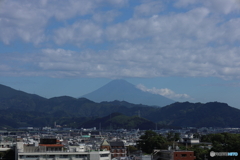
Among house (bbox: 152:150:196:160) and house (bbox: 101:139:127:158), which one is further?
house (bbox: 101:139:127:158)

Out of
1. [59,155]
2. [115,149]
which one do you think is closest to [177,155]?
[59,155]

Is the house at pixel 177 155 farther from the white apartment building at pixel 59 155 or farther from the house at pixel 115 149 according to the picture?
the house at pixel 115 149

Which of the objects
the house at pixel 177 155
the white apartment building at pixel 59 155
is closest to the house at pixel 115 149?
the house at pixel 177 155

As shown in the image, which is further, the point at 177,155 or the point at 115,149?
the point at 115,149

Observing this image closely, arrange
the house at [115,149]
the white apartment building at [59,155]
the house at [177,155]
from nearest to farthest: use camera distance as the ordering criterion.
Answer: the white apartment building at [59,155] → the house at [177,155] → the house at [115,149]

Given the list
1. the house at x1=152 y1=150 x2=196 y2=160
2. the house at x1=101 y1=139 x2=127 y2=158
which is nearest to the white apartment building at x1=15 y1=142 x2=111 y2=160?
the house at x1=152 y1=150 x2=196 y2=160

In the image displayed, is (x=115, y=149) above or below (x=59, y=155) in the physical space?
A: above

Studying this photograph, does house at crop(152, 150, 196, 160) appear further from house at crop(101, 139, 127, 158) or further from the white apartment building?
house at crop(101, 139, 127, 158)

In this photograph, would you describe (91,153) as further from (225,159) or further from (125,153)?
(125,153)

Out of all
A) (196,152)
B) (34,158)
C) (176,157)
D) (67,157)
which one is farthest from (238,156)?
(34,158)

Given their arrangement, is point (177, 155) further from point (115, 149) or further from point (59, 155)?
point (115, 149)

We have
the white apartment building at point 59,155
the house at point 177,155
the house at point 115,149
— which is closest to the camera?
the white apartment building at point 59,155

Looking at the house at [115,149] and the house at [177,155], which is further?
the house at [115,149]

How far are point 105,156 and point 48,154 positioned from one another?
6725 mm
